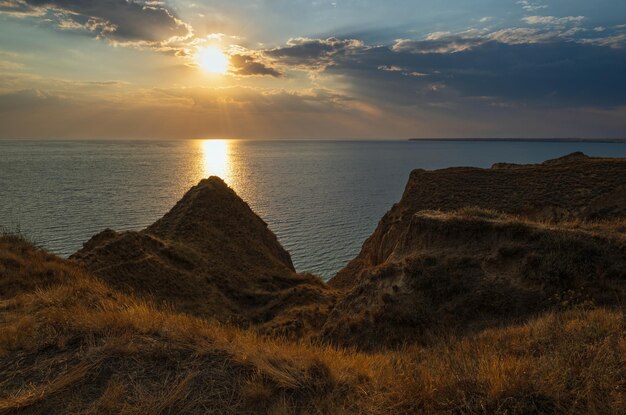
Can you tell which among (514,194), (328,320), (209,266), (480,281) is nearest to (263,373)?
(480,281)

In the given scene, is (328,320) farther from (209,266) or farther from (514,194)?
(514,194)

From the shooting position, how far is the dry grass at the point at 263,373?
531cm

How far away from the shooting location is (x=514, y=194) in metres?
35.0

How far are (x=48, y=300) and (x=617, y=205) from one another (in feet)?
117

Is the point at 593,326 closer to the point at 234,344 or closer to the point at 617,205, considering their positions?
the point at 234,344

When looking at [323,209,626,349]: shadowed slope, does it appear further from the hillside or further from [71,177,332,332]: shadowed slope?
[71,177,332,332]: shadowed slope

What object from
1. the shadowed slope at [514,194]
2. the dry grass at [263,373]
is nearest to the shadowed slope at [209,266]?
the shadowed slope at [514,194]

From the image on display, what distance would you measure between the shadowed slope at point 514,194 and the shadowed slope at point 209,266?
7949 millimetres

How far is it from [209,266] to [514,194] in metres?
27.5

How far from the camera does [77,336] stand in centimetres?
741

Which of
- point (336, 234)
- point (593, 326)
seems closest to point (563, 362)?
point (593, 326)

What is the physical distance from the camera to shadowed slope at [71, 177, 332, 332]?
21.0 m

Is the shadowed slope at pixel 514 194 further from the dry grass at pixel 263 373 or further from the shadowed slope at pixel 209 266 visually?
the dry grass at pixel 263 373

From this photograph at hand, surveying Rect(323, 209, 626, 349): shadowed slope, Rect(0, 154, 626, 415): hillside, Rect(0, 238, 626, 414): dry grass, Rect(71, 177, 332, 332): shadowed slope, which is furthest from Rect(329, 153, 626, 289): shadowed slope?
Rect(0, 238, 626, 414): dry grass
